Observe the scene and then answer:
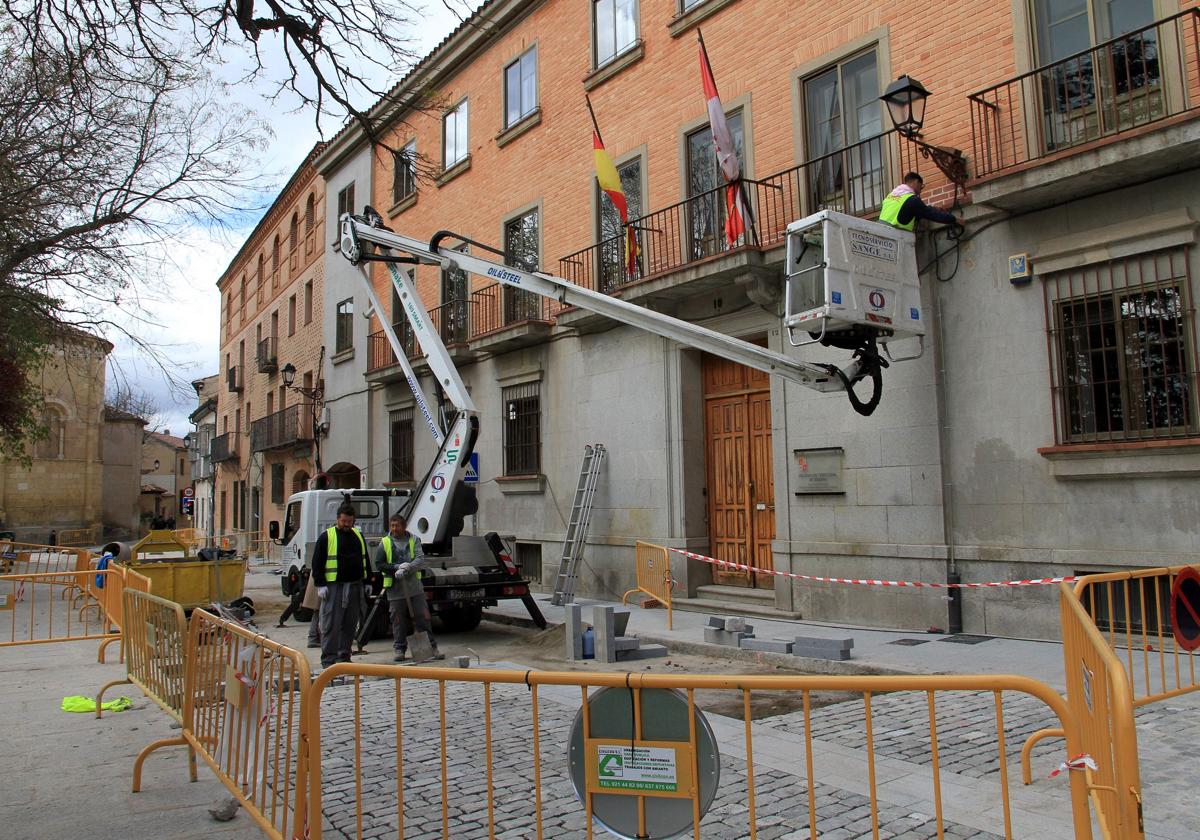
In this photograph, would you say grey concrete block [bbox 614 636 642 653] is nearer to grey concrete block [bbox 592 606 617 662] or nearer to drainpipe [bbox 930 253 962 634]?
grey concrete block [bbox 592 606 617 662]

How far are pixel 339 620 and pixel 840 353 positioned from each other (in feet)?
23.5

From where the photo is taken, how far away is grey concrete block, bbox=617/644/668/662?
9.71 metres

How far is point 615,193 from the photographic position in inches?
552

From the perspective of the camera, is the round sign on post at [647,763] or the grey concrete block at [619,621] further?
the grey concrete block at [619,621]

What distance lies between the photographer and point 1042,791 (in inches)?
187

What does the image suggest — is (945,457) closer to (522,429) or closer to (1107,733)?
(1107,733)

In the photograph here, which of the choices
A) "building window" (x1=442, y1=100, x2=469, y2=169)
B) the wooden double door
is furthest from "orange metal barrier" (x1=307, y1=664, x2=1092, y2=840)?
"building window" (x1=442, y1=100, x2=469, y2=169)

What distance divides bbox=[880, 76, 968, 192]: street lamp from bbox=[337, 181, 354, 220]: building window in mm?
18838

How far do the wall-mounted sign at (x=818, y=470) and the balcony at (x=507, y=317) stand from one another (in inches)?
263

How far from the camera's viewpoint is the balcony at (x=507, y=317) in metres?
17.0

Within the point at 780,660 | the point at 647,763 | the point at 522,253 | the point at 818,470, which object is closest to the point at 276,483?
the point at 522,253

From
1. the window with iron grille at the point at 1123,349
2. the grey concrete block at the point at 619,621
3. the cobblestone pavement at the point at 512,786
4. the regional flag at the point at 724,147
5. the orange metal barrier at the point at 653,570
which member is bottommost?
the cobblestone pavement at the point at 512,786

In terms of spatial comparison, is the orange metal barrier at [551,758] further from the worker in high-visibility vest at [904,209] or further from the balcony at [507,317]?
the balcony at [507,317]

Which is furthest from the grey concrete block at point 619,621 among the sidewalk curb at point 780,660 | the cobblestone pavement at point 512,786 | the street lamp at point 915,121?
the street lamp at point 915,121
